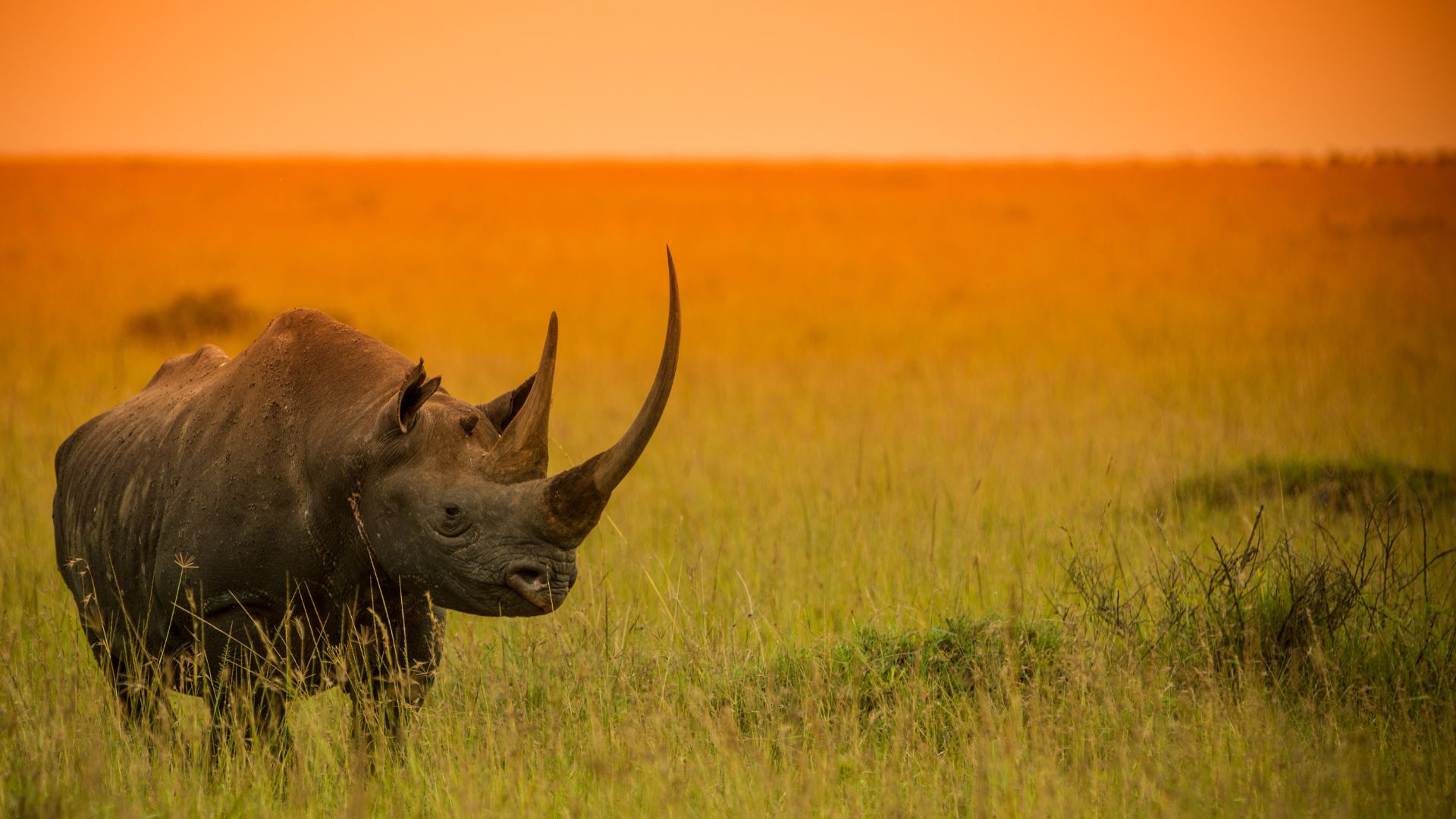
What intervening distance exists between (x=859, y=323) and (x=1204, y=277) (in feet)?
19.8

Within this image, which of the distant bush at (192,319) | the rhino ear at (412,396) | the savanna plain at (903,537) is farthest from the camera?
the distant bush at (192,319)

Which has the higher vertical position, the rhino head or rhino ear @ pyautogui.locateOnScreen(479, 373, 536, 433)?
rhino ear @ pyautogui.locateOnScreen(479, 373, 536, 433)

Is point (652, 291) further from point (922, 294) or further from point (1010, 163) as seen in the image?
point (1010, 163)

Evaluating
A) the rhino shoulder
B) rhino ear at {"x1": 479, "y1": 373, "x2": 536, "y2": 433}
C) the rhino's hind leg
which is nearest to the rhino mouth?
rhino ear at {"x1": 479, "y1": 373, "x2": 536, "y2": 433}

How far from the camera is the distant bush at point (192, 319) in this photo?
18312 millimetres

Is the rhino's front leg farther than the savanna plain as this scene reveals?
Yes

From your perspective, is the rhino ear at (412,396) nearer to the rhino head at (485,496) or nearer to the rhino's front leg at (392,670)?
the rhino head at (485,496)

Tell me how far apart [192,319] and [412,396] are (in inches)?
618

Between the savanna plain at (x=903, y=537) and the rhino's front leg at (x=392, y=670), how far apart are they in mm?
156

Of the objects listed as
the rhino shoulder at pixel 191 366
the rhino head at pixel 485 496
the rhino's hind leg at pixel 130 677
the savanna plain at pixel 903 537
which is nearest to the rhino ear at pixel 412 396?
the rhino head at pixel 485 496

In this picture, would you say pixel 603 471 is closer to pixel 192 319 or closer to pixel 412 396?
pixel 412 396

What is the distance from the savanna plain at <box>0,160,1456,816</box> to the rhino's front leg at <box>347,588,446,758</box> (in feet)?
0.51

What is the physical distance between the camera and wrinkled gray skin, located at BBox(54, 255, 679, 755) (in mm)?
4172

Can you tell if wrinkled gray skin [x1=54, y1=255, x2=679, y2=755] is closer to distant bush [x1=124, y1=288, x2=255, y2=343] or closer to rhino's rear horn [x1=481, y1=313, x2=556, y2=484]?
rhino's rear horn [x1=481, y1=313, x2=556, y2=484]
